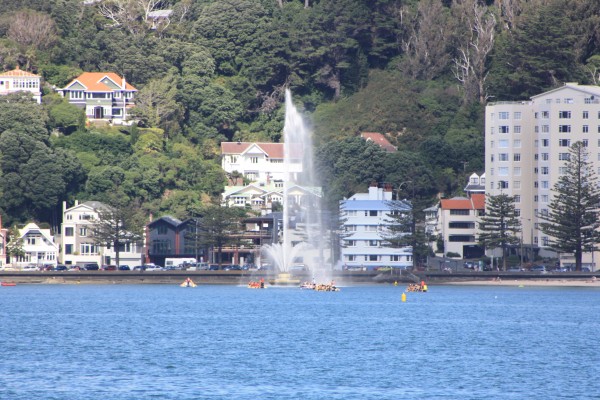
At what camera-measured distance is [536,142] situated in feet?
436

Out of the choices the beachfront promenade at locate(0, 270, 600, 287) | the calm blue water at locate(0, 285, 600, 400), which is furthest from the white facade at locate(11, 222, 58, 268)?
the calm blue water at locate(0, 285, 600, 400)

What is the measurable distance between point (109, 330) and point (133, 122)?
8140 cm

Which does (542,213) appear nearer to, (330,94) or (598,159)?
(598,159)

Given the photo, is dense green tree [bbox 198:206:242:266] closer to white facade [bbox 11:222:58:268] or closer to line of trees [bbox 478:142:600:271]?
white facade [bbox 11:222:58:268]

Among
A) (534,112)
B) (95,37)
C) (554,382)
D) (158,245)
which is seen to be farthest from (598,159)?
(554,382)

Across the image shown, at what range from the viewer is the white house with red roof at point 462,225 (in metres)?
131

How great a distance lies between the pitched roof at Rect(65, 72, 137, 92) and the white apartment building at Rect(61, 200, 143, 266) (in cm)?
2272

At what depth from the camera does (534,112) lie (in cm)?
13262

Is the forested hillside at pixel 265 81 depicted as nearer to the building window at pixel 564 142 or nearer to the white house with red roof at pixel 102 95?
the white house with red roof at pixel 102 95

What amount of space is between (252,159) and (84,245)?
998 inches

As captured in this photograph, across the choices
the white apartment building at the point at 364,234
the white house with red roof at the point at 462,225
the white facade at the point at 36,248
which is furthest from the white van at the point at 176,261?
the white house with red roof at the point at 462,225

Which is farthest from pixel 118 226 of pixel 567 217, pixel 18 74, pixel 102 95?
pixel 567 217

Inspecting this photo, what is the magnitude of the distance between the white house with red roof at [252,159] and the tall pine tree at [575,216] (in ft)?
126

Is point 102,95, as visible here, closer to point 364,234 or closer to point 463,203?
point 364,234
